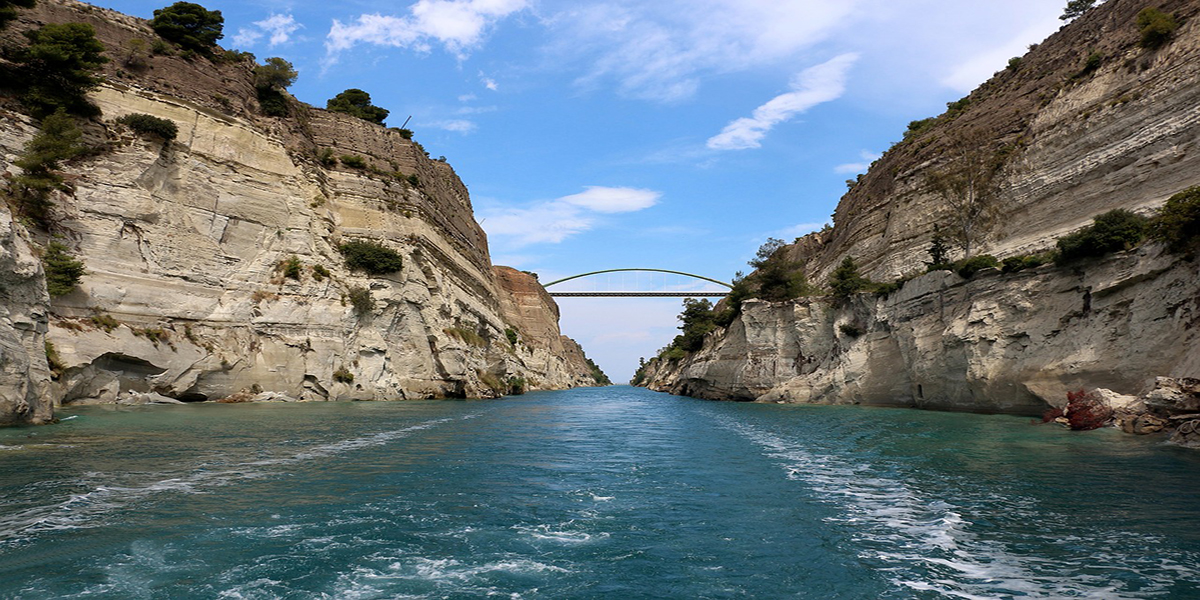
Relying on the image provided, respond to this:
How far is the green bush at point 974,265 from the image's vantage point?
27.4 m

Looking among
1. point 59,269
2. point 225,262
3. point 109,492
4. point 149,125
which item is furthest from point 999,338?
point 149,125

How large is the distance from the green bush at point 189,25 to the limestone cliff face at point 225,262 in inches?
48.5

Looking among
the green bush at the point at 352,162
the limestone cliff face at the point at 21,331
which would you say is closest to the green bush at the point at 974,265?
the limestone cliff face at the point at 21,331

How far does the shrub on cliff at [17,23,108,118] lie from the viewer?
28.9m

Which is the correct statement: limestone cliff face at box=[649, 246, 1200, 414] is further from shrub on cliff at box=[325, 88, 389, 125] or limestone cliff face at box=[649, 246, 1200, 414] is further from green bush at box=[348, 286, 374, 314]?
shrub on cliff at box=[325, 88, 389, 125]

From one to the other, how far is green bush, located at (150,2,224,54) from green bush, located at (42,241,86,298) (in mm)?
20540

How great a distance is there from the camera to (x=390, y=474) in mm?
11555

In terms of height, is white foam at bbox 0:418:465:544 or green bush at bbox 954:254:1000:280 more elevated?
green bush at bbox 954:254:1000:280

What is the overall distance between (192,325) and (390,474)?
2521 cm

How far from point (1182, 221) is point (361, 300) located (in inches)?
1510

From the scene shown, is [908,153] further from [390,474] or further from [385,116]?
[385,116]

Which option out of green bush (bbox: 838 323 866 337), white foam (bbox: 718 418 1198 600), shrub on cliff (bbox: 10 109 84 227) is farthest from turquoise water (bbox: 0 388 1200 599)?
green bush (bbox: 838 323 866 337)

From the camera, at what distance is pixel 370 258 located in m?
40.1

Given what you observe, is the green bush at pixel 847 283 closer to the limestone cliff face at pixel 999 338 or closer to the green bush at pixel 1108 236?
the limestone cliff face at pixel 999 338
